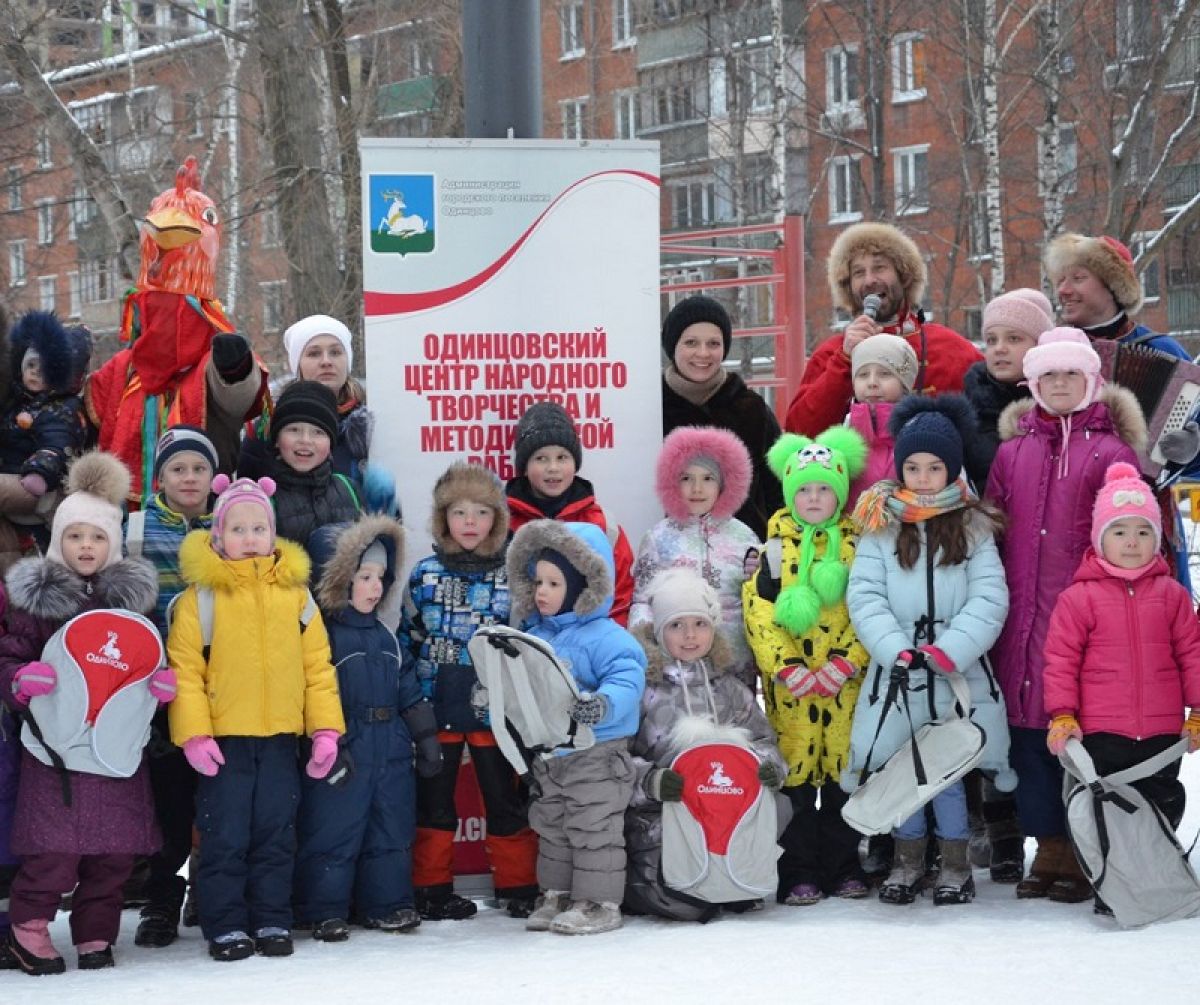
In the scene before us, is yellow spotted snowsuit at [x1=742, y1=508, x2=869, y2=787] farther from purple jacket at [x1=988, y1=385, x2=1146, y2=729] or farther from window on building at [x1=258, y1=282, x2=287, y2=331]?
window on building at [x1=258, y1=282, x2=287, y2=331]

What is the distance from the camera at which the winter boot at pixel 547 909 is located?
5.29m

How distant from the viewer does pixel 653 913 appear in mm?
5418

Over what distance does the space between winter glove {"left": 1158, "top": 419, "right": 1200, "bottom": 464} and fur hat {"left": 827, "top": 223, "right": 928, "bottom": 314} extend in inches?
47.0

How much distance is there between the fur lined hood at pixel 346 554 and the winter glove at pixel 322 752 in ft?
1.46

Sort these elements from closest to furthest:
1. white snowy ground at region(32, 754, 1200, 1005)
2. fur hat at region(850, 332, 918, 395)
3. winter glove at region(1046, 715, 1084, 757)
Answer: white snowy ground at region(32, 754, 1200, 1005)
winter glove at region(1046, 715, 1084, 757)
fur hat at region(850, 332, 918, 395)

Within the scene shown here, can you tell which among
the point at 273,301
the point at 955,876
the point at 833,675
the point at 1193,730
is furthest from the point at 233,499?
the point at 273,301

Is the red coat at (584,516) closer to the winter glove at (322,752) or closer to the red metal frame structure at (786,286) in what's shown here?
the winter glove at (322,752)

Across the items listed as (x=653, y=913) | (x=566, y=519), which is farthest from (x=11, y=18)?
(x=653, y=913)

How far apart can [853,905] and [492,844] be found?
1.26 m

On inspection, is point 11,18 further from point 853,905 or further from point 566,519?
point 853,905

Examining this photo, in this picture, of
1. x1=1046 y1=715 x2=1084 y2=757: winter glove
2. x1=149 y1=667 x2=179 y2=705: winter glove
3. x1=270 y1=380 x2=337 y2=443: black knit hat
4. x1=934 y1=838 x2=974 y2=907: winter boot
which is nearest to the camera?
x1=149 y1=667 x2=179 y2=705: winter glove

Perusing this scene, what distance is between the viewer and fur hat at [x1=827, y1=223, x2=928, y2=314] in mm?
6410

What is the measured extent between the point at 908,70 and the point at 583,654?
83.1 ft

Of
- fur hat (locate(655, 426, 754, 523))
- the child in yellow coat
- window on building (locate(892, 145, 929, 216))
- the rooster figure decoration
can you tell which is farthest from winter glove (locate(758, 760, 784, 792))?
window on building (locate(892, 145, 929, 216))
